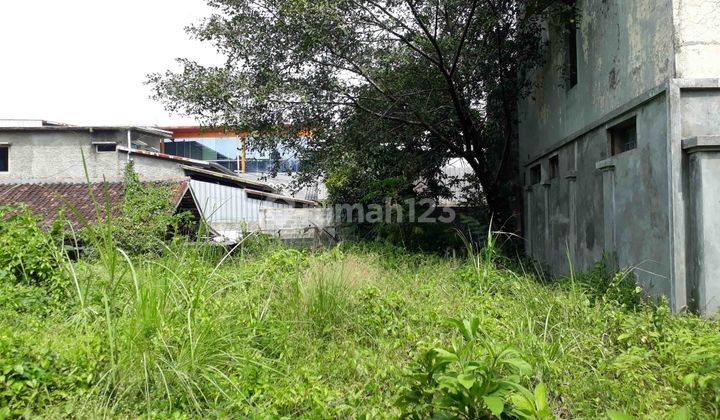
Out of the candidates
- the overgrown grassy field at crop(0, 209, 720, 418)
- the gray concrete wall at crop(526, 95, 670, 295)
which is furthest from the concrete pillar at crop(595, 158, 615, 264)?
the overgrown grassy field at crop(0, 209, 720, 418)

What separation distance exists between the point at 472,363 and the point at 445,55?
716 centimetres

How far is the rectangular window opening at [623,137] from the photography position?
5586mm

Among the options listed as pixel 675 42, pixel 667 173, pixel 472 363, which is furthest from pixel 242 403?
pixel 675 42

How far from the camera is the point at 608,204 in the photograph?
5.95m

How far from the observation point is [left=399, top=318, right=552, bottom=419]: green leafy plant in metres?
2.25

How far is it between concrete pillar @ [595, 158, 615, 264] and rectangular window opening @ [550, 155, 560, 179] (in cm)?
220

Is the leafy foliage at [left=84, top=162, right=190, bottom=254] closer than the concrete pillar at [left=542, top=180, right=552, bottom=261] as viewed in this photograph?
No

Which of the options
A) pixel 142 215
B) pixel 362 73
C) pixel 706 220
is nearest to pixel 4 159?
pixel 142 215

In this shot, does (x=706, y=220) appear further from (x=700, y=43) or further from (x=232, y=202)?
(x=232, y=202)

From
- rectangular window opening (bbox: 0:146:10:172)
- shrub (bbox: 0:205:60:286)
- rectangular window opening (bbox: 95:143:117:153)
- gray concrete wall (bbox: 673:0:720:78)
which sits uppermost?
rectangular window opening (bbox: 95:143:117:153)

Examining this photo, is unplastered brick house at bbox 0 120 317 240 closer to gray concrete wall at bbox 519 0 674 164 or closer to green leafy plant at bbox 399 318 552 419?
gray concrete wall at bbox 519 0 674 164

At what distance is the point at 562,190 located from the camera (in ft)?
26.0

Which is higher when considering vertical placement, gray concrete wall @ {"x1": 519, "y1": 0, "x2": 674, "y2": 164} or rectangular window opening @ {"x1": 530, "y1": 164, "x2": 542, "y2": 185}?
gray concrete wall @ {"x1": 519, "y1": 0, "x2": 674, "y2": 164}

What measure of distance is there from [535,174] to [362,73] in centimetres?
394
